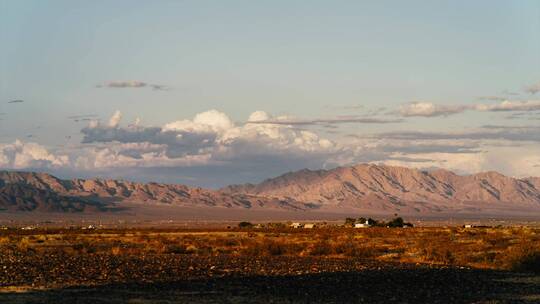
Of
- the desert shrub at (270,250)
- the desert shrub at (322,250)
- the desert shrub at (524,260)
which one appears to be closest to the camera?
the desert shrub at (524,260)

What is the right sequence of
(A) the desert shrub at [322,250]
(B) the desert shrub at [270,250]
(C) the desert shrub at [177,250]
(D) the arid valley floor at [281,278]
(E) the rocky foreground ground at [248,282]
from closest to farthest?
(E) the rocky foreground ground at [248,282] → (D) the arid valley floor at [281,278] → (B) the desert shrub at [270,250] → (A) the desert shrub at [322,250] → (C) the desert shrub at [177,250]

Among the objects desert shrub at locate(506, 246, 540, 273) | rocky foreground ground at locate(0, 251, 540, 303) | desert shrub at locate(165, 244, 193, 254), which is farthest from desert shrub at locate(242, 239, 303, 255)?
desert shrub at locate(506, 246, 540, 273)

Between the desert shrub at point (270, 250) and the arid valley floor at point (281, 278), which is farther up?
the desert shrub at point (270, 250)

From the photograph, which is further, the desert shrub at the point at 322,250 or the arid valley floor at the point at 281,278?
the desert shrub at the point at 322,250

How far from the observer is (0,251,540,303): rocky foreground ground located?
89.8 feet

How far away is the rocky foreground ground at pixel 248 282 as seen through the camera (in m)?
27.4

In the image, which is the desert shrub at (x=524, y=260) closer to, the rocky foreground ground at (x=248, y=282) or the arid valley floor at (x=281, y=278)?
the arid valley floor at (x=281, y=278)

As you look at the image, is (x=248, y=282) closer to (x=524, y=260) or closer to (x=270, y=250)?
(x=524, y=260)

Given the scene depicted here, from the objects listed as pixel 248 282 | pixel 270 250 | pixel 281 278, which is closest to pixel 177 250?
pixel 270 250

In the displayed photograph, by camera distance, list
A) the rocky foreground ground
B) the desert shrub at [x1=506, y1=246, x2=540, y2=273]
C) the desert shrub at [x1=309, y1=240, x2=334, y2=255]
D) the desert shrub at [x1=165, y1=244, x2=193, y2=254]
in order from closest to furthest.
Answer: the rocky foreground ground, the desert shrub at [x1=506, y1=246, x2=540, y2=273], the desert shrub at [x1=309, y1=240, x2=334, y2=255], the desert shrub at [x1=165, y1=244, x2=193, y2=254]

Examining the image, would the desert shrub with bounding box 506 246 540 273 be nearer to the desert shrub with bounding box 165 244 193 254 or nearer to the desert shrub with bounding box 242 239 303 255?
the desert shrub with bounding box 242 239 303 255

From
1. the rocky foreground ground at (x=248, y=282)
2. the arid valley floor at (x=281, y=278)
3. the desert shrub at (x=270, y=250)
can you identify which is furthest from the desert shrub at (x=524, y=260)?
the desert shrub at (x=270, y=250)

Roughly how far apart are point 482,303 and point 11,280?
55.5 ft

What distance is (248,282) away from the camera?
32.3m
